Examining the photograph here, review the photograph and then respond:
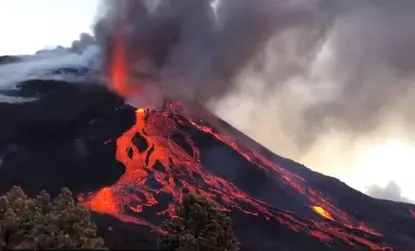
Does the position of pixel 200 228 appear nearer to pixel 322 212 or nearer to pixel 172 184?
pixel 172 184

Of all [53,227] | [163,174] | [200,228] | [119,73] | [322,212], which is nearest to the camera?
[53,227]


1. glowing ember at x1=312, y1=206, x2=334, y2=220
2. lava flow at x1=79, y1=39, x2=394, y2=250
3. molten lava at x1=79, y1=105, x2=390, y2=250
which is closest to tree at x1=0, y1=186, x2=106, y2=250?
molten lava at x1=79, y1=105, x2=390, y2=250

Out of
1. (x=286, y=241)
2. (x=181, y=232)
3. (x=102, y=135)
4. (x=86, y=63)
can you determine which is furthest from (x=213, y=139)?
(x=181, y=232)

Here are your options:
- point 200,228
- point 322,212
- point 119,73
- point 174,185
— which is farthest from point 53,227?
point 119,73

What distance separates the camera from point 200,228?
23156 millimetres

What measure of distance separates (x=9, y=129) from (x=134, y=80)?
71.0 ft

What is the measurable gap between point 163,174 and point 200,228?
36652 millimetres

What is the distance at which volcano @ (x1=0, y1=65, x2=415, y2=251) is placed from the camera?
2028 inches

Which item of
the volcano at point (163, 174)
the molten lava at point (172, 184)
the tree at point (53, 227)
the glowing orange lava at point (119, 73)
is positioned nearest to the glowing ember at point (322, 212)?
the molten lava at point (172, 184)

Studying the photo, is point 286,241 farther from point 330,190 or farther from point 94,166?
point 330,190

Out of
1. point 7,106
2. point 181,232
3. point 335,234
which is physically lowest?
point 181,232

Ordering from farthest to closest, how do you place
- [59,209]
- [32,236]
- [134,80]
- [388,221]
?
[134,80], [388,221], [59,209], [32,236]

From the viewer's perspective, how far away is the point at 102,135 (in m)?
66.6

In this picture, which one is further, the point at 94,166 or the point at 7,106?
the point at 7,106
